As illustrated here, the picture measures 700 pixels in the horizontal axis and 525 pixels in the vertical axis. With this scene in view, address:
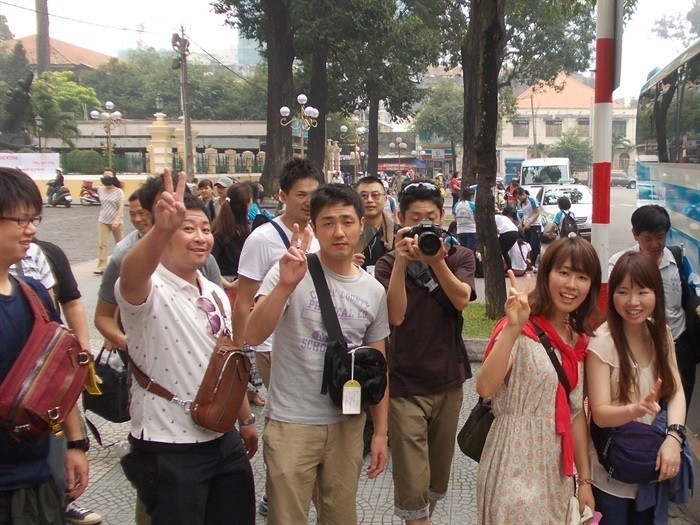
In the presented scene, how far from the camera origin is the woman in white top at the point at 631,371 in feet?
8.07

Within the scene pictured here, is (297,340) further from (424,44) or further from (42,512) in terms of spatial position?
(424,44)

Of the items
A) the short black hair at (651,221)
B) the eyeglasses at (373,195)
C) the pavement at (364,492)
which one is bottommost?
the pavement at (364,492)

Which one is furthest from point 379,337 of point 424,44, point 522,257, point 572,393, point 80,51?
point 80,51

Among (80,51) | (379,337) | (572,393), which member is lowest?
(572,393)

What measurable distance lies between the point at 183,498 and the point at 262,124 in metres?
42.1

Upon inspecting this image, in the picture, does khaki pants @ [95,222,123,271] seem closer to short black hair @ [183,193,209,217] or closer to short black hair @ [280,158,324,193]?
short black hair @ [280,158,324,193]

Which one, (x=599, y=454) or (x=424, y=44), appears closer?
(x=599, y=454)

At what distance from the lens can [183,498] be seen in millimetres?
2303

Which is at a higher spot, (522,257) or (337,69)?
(337,69)

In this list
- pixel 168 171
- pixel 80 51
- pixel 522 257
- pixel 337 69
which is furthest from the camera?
pixel 80 51

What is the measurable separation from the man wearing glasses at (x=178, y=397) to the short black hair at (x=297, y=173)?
126 cm

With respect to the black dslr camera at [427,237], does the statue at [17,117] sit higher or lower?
higher

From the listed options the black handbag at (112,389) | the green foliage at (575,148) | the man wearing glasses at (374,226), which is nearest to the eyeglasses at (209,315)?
the black handbag at (112,389)

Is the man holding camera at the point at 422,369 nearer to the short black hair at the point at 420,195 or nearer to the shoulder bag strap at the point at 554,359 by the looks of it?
the short black hair at the point at 420,195
